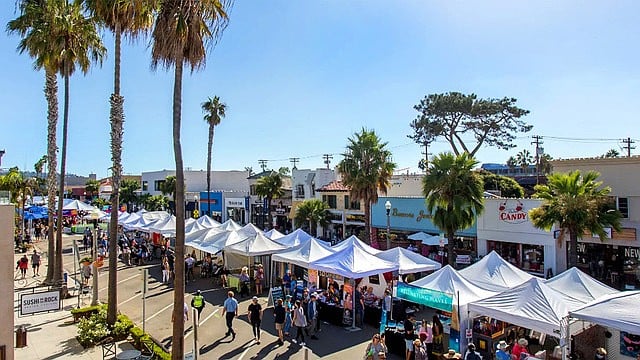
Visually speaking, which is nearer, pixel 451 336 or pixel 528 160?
pixel 451 336

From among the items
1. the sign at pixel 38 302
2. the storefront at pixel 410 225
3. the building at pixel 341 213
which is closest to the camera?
the sign at pixel 38 302

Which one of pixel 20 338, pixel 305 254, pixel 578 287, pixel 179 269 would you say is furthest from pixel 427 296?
pixel 20 338

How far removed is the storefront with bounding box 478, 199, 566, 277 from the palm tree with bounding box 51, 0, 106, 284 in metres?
22.8

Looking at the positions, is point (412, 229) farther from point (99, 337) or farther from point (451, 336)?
point (99, 337)

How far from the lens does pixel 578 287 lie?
1336 centimetres

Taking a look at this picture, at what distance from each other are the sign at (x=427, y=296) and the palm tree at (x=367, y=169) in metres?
16.7

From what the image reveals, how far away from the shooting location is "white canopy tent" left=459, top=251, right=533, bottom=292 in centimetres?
1482

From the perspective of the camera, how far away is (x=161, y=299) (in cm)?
2012

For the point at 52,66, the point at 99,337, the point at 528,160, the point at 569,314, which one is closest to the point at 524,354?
the point at 569,314

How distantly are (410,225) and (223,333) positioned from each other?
70.3 feet

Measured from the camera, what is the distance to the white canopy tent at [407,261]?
17.8 metres

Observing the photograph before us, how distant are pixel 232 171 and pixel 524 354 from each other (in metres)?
65.2

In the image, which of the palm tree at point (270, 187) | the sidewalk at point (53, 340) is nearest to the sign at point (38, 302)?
the sidewalk at point (53, 340)

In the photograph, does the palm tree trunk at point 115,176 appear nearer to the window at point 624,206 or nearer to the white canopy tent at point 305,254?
the white canopy tent at point 305,254
